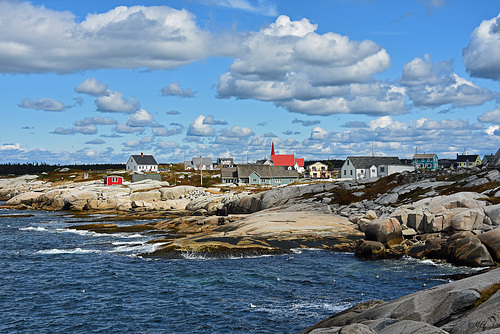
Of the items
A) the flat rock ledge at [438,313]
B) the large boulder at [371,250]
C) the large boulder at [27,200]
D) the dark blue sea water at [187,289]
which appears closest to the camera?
the flat rock ledge at [438,313]

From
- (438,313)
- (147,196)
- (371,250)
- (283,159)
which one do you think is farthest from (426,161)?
(438,313)

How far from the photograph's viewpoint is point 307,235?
155ft

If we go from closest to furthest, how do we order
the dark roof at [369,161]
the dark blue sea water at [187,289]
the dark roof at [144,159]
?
1. the dark blue sea water at [187,289]
2. the dark roof at [369,161]
3. the dark roof at [144,159]

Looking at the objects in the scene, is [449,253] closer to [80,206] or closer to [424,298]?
[424,298]

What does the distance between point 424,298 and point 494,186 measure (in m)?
44.9

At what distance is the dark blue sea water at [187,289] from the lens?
78.8 ft

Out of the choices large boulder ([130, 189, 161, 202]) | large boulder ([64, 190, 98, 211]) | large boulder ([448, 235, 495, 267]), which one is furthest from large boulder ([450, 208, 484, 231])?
large boulder ([64, 190, 98, 211])

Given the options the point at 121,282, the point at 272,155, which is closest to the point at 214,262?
the point at 121,282

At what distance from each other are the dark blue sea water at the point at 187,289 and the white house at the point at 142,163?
137811 mm

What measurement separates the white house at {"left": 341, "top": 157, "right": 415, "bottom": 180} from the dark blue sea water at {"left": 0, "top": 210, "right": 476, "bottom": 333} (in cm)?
7858

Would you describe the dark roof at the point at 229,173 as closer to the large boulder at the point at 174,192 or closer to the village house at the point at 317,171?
the large boulder at the point at 174,192

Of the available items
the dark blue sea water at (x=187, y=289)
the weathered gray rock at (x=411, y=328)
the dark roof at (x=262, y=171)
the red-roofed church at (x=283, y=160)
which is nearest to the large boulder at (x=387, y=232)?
the dark blue sea water at (x=187, y=289)

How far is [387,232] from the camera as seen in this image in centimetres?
4122

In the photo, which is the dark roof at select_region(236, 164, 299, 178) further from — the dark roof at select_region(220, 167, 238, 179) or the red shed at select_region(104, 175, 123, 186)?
the red shed at select_region(104, 175, 123, 186)
